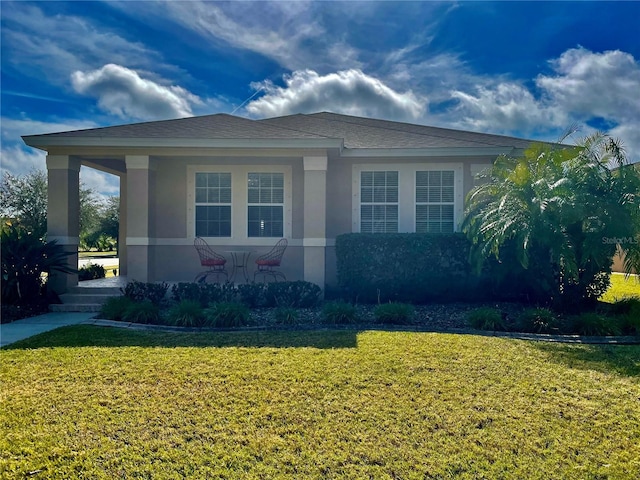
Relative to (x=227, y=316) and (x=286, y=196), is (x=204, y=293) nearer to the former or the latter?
(x=227, y=316)

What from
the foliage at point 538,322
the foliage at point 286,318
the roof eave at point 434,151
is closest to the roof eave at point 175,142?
the roof eave at point 434,151

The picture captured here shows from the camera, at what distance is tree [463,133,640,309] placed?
6.93 meters

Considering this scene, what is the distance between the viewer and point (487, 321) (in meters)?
6.88

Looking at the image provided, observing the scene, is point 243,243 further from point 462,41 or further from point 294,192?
point 462,41

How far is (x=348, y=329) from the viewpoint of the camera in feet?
22.4

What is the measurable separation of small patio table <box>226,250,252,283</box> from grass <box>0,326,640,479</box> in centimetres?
472

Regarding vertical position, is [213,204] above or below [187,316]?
above

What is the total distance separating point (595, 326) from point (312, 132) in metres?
8.34

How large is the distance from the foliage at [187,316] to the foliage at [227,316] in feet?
0.45

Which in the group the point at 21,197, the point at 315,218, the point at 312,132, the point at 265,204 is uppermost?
the point at 312,132

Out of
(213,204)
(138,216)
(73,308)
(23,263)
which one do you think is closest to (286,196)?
(213,204)

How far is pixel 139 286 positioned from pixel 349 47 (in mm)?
9443

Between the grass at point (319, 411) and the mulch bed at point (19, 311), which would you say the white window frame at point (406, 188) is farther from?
the mulch bed at point (19, 311)

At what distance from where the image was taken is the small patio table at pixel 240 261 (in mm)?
10430
